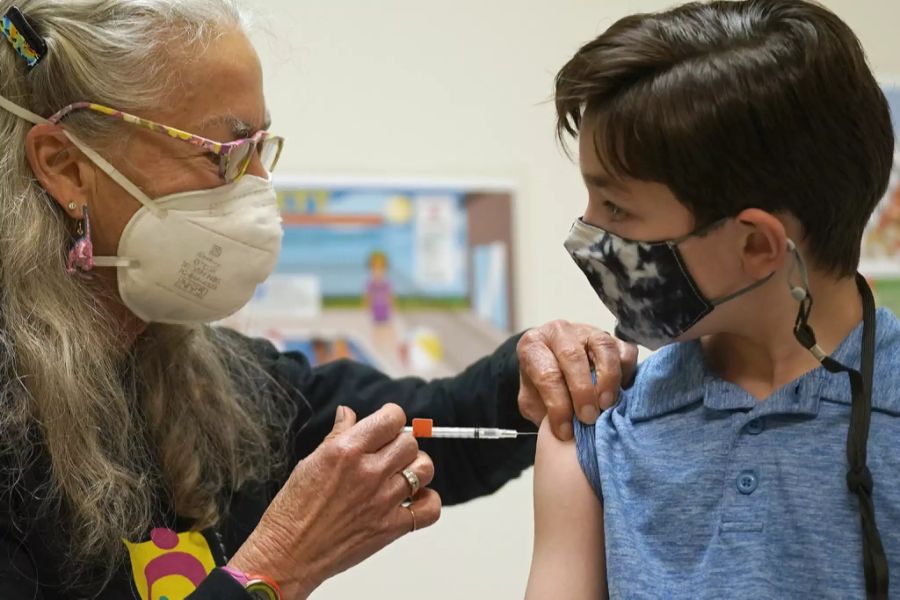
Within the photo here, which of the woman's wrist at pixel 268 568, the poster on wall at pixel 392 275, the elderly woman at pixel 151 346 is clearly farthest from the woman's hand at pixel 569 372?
the poster on wall at pixel 392 275

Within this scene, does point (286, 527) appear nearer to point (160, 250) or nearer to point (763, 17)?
point (160, 250)

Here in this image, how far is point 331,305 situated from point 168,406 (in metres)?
1.04

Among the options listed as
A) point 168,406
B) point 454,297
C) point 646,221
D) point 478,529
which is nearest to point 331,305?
point 454,297

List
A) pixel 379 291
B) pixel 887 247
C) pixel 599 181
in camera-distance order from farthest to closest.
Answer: pixel 887 247 < pixel 379 291 < pixel 599 181

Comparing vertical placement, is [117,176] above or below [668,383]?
above

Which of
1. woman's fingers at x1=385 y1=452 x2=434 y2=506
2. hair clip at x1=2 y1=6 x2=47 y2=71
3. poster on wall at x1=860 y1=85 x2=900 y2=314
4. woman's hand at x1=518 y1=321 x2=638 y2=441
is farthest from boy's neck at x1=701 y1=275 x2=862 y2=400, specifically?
poster on wall at x1=860 y1=85 x2=900 y2=314

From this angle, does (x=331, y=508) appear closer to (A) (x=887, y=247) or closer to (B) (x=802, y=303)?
(B) (x=802, y=303)

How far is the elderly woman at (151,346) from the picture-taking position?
130 centimetres

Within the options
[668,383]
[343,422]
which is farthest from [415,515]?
[668,383]

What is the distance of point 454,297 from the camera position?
2602mm

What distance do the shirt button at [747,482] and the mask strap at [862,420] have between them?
9cm

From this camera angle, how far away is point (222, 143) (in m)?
1.42

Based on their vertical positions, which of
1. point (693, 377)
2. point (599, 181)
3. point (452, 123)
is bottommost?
point (693, 377)

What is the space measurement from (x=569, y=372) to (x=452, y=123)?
1481 mm
